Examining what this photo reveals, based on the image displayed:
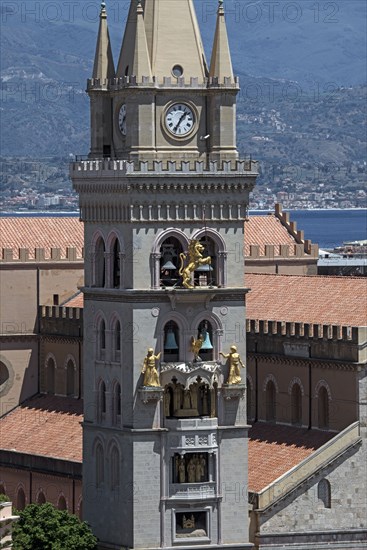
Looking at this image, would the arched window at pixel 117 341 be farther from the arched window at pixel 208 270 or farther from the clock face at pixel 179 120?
the clock face at pixel 179 120

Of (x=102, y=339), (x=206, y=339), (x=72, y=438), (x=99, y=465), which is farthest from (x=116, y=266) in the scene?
(x=72, y=438)

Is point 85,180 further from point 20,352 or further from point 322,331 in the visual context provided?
point 20,352

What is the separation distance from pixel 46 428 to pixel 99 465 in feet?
62.4

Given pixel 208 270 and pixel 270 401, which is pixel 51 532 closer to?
pixel 208 270

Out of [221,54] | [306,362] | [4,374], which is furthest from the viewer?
[4,374]

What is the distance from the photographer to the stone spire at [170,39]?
99875mm

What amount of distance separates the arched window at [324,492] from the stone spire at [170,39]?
15.1 m

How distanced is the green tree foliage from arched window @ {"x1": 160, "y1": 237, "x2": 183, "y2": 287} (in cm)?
908

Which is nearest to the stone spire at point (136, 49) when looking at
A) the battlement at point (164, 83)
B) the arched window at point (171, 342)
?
the battlement at point (164, 83)

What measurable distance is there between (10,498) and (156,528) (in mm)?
20117

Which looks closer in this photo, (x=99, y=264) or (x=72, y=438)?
(x=99, y=264)

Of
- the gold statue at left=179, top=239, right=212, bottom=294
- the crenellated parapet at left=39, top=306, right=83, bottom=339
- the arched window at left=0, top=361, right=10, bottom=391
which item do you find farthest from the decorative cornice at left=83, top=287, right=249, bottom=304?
the arched window at left=0, top=361, right=10, bottom=391

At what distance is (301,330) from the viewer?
109 metres

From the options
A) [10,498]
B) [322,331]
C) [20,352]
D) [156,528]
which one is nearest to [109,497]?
[156,528]
